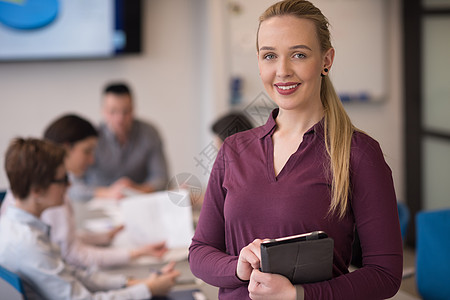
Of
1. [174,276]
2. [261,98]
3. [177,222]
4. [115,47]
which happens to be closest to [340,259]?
[261,98]

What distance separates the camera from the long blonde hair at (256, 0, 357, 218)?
3.57 feet

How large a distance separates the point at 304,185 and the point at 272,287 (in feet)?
0.65

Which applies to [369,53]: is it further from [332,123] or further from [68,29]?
[332,123]

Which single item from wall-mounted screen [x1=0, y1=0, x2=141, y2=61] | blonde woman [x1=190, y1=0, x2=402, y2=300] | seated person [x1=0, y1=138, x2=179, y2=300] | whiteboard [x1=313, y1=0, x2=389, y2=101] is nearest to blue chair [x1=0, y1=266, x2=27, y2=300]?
seated person [x1=0, y1=138, x2=179, y2=300]

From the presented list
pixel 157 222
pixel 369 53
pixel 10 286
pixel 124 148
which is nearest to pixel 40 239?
pixel 10 286

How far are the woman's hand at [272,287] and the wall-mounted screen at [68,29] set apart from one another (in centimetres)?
400

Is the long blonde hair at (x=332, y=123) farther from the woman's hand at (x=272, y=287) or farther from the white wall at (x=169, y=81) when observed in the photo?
the white wall at (x=169, y=81)

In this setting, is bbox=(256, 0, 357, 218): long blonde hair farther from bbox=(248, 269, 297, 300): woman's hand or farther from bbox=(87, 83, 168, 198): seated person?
bbox=(87, 83, 168, 198): seated person

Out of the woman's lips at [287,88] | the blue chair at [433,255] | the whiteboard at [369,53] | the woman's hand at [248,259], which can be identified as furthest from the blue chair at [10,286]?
the whiteboard at [369,53]

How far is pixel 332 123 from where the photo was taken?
115 cm

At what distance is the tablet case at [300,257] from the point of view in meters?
1.04

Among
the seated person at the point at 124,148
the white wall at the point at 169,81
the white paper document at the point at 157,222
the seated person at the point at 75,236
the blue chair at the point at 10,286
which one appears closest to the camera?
the blue chair at the point at 10,286

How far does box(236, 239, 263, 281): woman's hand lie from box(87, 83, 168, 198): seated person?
268 centimetres

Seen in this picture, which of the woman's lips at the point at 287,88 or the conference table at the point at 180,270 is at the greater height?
the woman's lips at the point at 287,88
